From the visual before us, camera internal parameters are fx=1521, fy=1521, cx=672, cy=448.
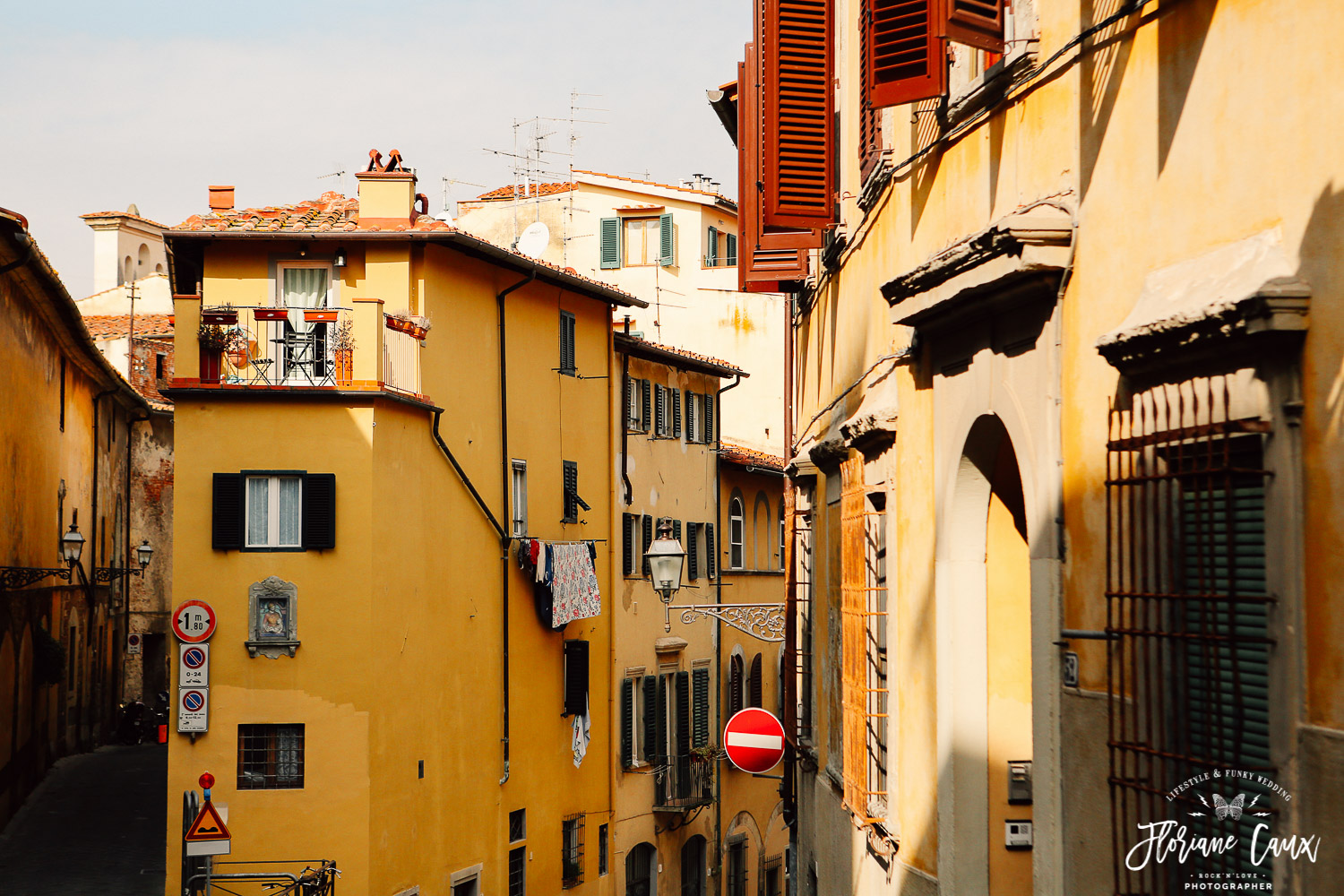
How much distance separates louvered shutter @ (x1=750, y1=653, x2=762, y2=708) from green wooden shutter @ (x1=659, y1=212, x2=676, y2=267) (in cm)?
1159

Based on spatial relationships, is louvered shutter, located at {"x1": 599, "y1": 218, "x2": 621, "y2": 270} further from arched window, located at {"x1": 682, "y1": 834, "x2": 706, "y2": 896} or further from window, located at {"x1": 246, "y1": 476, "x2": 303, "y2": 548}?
window, located at {"x1": 246, "y1": 476, "x2": 303, "y2": 548}

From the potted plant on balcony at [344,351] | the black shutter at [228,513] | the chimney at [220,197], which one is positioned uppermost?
the chimney at [220,197]

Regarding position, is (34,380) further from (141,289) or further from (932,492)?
(932,492)

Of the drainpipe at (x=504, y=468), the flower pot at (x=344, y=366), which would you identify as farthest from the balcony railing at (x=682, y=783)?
the flower pot at (x=344, y=366)

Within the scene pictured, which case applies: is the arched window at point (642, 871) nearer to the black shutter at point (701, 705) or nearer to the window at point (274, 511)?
the black shutter at point (701, 705)

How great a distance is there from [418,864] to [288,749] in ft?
9.86

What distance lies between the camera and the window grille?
518 centimetres

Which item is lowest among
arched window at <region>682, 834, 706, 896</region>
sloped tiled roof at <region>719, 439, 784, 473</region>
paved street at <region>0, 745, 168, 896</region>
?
arched window at <region>682, 834, 706, 896</region>

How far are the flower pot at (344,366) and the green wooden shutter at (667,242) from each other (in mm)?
20912

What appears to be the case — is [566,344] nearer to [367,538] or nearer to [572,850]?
[367,538]

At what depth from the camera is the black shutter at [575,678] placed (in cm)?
2986

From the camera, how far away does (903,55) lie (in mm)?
8141

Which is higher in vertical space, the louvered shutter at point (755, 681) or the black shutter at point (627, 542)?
the black shutter at point (627, 542)

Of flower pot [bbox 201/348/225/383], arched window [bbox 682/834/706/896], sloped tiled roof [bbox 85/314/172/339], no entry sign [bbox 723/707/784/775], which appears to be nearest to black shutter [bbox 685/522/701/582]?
arched window [bbox 682/834/706/896]
